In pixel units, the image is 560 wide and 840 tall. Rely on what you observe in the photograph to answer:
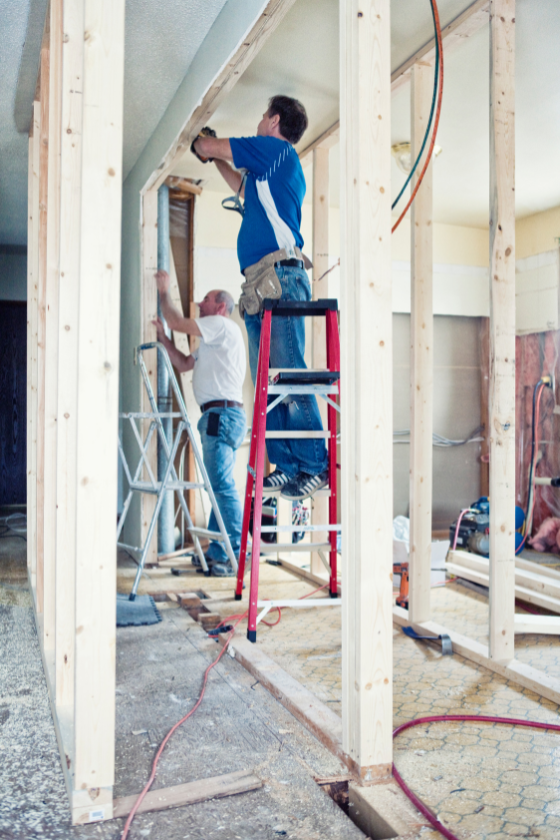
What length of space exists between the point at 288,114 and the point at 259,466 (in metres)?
1.55

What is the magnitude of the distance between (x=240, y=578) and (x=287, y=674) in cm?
90

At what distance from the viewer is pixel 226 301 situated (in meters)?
4.17

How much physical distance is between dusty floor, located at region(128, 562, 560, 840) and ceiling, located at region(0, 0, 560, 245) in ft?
8.47

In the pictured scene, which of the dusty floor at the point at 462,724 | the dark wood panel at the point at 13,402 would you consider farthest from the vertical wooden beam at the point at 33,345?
the dark wood panel at the point at 13,402

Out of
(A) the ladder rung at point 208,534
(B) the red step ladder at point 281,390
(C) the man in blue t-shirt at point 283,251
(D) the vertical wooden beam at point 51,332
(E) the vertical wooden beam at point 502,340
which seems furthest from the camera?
(A) the ladder rung at point 208,534

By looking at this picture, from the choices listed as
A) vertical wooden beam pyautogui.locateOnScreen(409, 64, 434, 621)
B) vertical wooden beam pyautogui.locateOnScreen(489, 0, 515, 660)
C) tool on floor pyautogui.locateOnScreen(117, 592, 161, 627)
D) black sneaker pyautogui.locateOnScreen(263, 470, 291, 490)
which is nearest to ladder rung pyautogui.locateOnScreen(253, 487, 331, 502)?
black sneaker pyautogui.locateOnScreen(263, 470, 291, 490)

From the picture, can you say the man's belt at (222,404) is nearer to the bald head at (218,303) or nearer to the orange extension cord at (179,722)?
the bald head at (218,303)

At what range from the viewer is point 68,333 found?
181 cm

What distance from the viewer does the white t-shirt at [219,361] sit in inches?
154

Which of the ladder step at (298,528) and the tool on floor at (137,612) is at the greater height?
the ladder step at (298,528)

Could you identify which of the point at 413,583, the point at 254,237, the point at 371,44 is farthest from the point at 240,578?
the point at 371,44

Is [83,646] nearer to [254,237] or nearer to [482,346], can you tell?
[254,237]

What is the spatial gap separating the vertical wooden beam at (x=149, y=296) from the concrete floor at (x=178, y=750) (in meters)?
1.58

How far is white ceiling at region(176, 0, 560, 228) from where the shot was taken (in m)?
2.71
